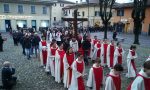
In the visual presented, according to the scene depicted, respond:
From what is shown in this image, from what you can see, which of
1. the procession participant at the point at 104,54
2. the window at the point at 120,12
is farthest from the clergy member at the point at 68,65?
the window at the point at 120,12

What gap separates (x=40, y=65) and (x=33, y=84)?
165 inches

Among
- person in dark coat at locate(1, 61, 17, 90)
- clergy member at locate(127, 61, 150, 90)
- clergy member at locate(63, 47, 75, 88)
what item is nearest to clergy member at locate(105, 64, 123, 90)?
clergy member at locate(127, 61, 150, 90)

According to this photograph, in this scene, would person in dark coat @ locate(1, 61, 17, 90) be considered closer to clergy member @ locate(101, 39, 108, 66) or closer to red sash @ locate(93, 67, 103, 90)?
red sash @ locate(93, 67, 103, 90)

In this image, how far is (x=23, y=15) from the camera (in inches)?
1945

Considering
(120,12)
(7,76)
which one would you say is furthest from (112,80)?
(120,12)

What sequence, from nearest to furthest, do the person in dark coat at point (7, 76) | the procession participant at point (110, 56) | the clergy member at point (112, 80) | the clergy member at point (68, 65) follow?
1. the clergy member at point (112, 80)
2. the clergy member at point (68, 65)
3. the person in dark coat at point (7, 76)
4. the procession participant at point (110, 56)

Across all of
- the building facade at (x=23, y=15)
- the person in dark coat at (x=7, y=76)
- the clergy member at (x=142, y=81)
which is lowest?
the person in dark coat at (x=7, y=76)

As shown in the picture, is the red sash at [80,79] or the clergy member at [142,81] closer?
the clergy member at [142,81]

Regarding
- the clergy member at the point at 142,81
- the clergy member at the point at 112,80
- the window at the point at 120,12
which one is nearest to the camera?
the clergy member at the point at 142,81

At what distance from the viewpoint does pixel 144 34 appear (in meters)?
44.9

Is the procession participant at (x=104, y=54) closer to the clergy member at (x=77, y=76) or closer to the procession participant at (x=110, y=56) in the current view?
the procession participant at (x=110, y=56)

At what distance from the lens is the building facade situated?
46.9 meters

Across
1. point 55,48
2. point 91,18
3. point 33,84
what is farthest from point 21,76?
point 91,18

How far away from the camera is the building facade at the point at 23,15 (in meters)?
46.9
